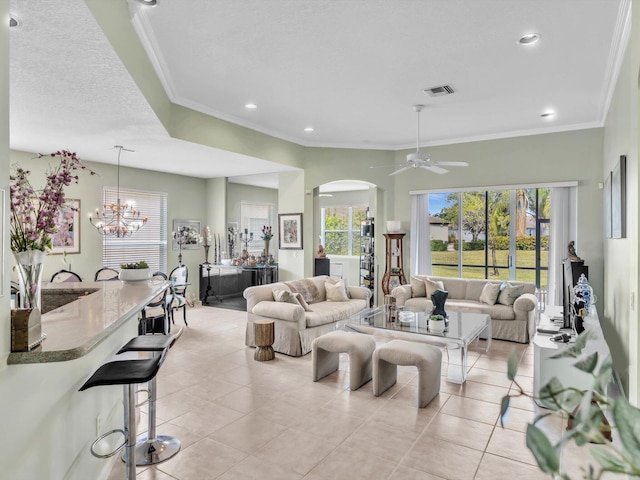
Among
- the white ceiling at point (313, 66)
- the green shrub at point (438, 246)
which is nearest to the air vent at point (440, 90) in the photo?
the white ceiling at point (313, 66)

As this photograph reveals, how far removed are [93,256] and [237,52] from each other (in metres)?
4.82

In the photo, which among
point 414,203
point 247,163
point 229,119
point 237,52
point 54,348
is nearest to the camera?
point 54,348

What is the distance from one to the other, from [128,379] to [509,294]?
5.19m

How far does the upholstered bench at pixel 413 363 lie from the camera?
3543 millimetres

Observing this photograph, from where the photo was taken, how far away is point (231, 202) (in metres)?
9.83

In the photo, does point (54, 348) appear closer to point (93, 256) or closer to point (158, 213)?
point (93, 256)

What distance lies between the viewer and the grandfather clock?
729 cm

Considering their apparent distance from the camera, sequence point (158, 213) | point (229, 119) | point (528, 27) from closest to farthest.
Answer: point (528, 27) → point (229, 119) → point (158, 213)

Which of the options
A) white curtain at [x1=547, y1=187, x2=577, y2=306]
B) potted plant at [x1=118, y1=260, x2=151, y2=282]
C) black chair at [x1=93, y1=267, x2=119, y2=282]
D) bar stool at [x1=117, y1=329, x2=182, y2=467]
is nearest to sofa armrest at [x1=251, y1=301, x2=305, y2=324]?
potted plant at [x1=118, y1=260, x2=151, y2=282]

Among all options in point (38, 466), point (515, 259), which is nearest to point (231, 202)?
point (515, 259)

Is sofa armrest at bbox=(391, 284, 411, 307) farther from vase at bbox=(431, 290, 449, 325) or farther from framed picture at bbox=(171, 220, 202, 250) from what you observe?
framed picture at bbox=(171, 220, 202, 250)

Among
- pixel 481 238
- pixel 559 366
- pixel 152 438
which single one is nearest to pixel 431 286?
pixel 481 238

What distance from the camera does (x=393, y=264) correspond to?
755 centimetres

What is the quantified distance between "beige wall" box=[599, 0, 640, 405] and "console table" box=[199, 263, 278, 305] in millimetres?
5834
